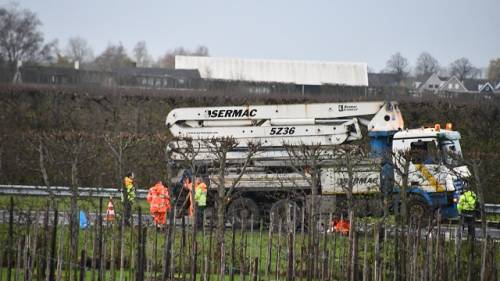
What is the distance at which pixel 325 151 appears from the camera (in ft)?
84.6

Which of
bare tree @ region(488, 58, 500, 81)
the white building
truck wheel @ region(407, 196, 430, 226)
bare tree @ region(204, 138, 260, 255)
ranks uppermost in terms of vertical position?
bare tree @ region(488, 58, 500, 81)

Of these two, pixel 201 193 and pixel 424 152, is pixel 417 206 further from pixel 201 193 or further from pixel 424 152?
pixel 201 193

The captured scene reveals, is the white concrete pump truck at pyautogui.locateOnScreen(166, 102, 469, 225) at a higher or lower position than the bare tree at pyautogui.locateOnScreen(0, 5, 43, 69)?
lower

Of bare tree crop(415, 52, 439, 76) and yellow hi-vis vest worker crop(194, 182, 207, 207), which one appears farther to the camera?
bare tree crop(415, 52, 439, 76)

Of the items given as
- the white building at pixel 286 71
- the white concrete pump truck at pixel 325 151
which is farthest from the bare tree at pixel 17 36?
the white concrete pump truck at pixel 325 151

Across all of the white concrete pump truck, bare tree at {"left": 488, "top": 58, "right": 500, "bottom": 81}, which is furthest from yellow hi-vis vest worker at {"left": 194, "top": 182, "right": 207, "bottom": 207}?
bare tree at {"left": 488, "top": 58, "right": 500, "bottom": 81}

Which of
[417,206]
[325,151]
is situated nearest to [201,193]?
[325,151]

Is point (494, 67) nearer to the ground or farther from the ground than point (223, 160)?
farther from the ground

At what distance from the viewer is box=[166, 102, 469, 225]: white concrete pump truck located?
83.3ft

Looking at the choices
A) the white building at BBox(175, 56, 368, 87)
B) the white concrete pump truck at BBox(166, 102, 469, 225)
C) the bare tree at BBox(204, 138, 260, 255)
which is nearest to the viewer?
the bare tree at BBox(204, 138, 260, 255)

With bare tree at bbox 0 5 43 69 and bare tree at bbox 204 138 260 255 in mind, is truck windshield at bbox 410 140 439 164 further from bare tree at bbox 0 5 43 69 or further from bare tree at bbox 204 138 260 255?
bare tree at bbox 0 5 43 69

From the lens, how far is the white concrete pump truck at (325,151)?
2538 centimetres

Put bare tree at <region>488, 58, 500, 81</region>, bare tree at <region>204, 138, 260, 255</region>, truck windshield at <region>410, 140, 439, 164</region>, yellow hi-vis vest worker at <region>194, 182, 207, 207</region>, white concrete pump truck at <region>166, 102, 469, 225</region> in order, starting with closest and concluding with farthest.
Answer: bare tree at <region>204, 138, 260, 255</region>, yellow hi-vis vest worker at <region>194, 182, 207, 207</region>, white concrete pump truck at <region>166, 102, 469, 225</region>, truck windshield at <region>410, 140, 439, 164</region>, bare tree at <region>488, 58, 500, 81</region>

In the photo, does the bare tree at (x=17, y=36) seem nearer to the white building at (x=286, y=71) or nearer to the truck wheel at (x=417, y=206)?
the white building at (x=286, y=71)
